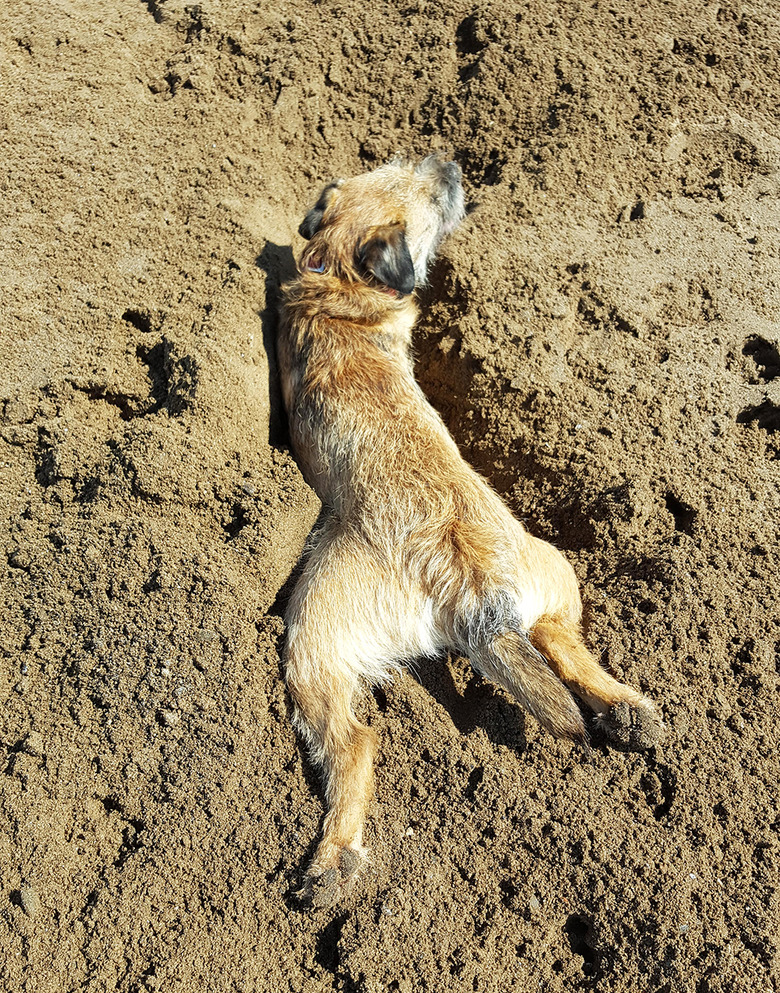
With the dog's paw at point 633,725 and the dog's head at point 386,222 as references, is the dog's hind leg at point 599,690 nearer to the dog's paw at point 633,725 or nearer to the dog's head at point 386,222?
the dog's paw at point 633,725

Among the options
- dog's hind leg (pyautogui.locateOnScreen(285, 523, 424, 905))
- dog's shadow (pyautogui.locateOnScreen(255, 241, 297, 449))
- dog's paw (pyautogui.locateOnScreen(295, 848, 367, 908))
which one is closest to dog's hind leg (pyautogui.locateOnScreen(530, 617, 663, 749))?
dog's hind leg (pyautogui.locateOnScreen(285, 523, 424, 905))

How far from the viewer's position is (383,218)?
465cm

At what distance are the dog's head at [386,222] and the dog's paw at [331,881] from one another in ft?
10.1

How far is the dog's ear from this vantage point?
14.2 ft

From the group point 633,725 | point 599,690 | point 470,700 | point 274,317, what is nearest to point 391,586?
point 470,700

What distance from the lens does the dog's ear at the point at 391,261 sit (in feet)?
14.2

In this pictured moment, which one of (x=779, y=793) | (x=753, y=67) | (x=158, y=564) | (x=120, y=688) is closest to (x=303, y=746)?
(x=120, y=688)

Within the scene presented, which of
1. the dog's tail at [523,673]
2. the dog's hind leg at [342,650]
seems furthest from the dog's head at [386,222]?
the dog's tail at [523,673]

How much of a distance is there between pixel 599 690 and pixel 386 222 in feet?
10.3

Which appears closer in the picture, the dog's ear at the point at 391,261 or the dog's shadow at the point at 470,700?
the dog's shadow at the point at 470,700

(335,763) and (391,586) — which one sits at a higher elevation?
(391,586)

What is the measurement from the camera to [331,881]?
3074 mm

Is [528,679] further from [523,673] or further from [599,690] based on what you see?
[599,690]

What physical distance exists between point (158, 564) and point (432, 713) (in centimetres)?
A: 158
